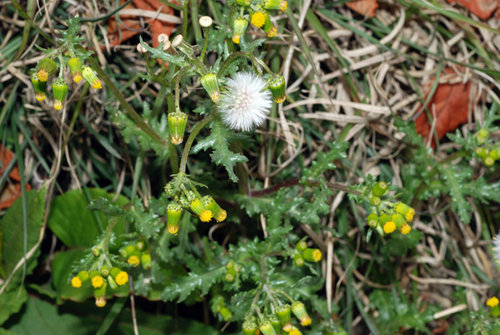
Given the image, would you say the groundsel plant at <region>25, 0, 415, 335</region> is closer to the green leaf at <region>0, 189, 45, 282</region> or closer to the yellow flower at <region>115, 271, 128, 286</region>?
the yellow flower at <region>115, 271, 128, 286</region>

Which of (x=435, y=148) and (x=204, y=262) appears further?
(x=435, y=148)

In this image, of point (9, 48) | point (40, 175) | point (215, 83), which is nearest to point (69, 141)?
point (40, 175)

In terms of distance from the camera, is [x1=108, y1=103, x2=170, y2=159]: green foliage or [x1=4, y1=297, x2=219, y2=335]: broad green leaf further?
[x1=4, y1=297, x2=219, y2=335]: broad green leaf

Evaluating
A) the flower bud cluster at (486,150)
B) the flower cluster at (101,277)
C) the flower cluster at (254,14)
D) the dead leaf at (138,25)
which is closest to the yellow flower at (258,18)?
the flower cluster at (254,14)

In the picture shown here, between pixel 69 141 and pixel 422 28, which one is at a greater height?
pixel 422 28

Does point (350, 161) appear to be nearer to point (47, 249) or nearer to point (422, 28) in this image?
point (422, 28)

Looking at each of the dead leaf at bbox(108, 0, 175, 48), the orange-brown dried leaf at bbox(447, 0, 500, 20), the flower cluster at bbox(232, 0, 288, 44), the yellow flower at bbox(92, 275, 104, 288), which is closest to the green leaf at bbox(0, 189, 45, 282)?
the yellow flower at bbox(92, 275, 104, 288)

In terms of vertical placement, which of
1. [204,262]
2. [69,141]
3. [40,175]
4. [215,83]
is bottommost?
[204,262]

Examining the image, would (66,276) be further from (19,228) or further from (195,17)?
(195,17)

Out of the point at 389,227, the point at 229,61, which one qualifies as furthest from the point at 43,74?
the point at 389,227
